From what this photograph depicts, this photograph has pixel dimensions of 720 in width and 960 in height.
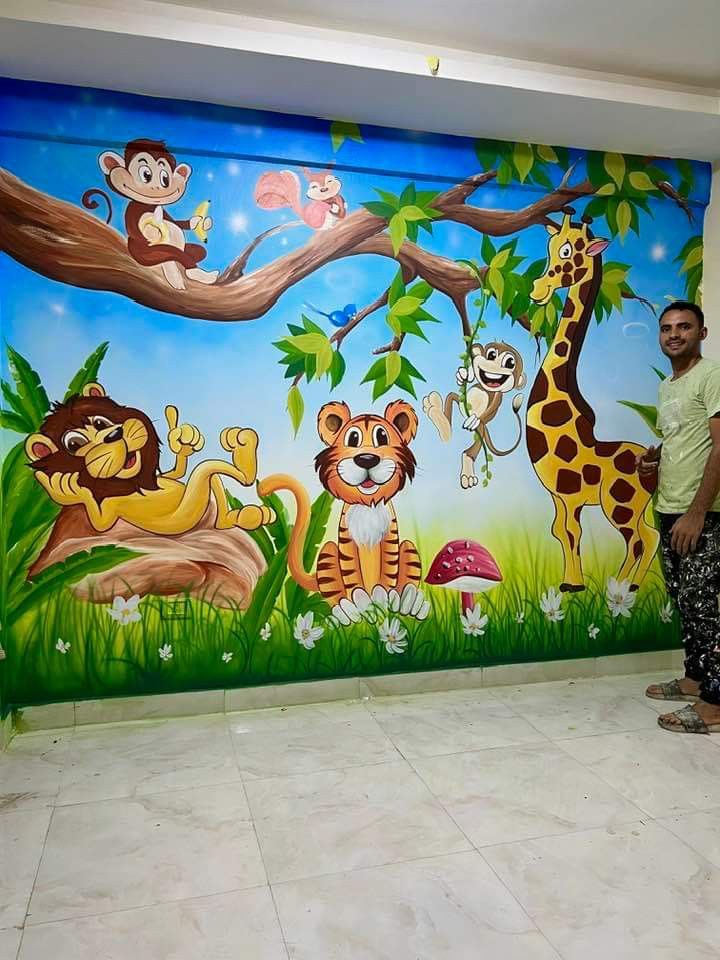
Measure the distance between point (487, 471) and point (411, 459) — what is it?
14.7 inches

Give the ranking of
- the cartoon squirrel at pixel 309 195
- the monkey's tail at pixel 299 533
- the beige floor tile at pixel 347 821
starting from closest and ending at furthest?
the beige floor tile at pixel 347 821
the cartoon squirrel at pixel 309 195
the monkey's tail at pixel 299 533

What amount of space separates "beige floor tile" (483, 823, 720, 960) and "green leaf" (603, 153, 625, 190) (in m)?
2.77

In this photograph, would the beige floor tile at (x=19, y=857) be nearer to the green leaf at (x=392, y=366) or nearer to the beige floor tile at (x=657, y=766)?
the beige floor tile at (x=657, y=766)

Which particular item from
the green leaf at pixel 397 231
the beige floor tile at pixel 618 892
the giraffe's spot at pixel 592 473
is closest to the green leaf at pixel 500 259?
the green leaf at pixel 397 231

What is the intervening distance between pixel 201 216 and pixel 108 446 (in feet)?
3.30

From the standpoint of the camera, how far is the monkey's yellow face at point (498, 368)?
3.32 meters

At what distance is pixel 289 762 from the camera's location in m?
2.63

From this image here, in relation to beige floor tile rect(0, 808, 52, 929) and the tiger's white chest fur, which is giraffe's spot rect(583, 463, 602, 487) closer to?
the tiger's white chest fur

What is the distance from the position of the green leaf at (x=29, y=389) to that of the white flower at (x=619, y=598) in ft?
8.76

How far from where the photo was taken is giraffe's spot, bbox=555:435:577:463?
3.45 meters

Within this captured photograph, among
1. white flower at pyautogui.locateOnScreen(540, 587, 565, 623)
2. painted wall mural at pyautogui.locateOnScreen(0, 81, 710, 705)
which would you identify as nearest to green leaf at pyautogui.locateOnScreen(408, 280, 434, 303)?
painted wall mural at pyautogui.locateOnScreen(0, 81, 710, 705)

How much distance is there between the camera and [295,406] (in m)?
3.11

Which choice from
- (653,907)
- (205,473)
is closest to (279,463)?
(205,473)

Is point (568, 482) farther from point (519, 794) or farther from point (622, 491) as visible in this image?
point (519, 794)
